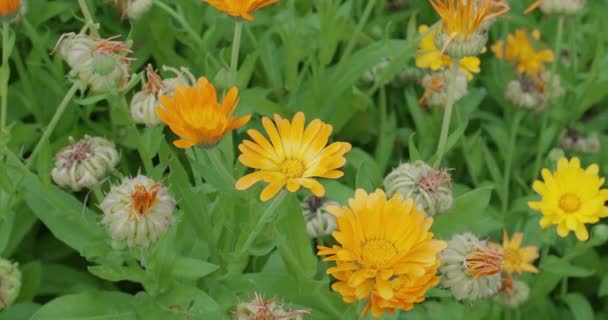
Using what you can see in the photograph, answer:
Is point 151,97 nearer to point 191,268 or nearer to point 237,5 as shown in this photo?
point 237,5

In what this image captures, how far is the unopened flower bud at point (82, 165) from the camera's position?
196cm

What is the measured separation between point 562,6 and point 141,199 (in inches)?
74.6

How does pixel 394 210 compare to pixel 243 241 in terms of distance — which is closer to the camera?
pixel 394 210

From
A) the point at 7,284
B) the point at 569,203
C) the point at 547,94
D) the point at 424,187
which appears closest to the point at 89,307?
the point at 7,284

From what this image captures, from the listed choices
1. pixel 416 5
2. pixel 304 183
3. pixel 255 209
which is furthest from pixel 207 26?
pixel 304 183

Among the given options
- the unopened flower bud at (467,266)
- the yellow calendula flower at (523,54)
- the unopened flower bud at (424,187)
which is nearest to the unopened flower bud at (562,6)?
the yellow calendula flower at (523,54)

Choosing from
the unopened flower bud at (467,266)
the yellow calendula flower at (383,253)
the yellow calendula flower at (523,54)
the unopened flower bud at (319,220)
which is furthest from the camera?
the yellow calendula flower at (523,54)

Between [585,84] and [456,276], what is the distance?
1.48 meters

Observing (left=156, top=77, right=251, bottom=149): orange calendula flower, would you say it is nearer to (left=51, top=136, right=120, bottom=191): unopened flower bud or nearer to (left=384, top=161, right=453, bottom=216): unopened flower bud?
(left=51, top=136, right=120, bottom=191): unopened flower bud

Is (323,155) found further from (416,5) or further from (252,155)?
(416,5)

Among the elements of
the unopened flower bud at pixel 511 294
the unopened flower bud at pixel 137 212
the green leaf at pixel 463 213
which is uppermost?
the unopened flower bud at pixel 511 294

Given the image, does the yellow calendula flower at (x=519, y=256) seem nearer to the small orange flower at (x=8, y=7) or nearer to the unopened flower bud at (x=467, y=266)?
the unopened flower bud at (x=467, y=266)

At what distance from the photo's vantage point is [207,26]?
3023mm

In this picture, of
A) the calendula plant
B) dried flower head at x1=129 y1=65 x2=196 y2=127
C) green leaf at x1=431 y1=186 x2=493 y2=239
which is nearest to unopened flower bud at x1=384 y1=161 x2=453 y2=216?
the calendula plant
